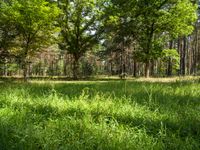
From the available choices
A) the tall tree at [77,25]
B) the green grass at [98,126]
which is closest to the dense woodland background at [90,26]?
the tall tree at [77,25]

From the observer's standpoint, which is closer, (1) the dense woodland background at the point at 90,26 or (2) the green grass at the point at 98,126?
(2) the green grass at the point at 98,126

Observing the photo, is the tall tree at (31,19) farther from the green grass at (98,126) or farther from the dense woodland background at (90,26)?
the green grass at (98,126)

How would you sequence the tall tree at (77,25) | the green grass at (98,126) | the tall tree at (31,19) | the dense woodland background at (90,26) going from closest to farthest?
the green grass at (98,126), the tall tree at (31,19), the dense woodland background at (90,26), the tall tree at (77,25)

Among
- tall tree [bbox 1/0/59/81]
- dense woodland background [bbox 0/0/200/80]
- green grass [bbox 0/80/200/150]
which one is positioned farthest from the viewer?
Result: dense woodland background [bbox 0/0/200/80]

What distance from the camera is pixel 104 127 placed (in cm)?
484

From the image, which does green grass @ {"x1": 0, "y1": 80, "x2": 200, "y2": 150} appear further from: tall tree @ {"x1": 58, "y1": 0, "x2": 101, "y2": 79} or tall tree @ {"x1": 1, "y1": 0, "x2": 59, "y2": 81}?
tall tree @ {"x1": 58, "y1": 0, "x2": 101, "y2": 79}

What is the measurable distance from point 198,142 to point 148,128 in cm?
85

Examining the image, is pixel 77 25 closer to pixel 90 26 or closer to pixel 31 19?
pixel 90 26

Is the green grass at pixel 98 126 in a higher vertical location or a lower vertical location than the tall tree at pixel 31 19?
lower

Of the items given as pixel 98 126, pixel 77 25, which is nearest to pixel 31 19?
pixel 77 25

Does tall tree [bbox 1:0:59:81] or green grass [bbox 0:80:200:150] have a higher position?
tall tree [bbox 1:0:59:81]

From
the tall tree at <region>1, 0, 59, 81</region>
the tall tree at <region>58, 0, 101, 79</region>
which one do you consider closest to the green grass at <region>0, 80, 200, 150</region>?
the tall tree at <region>1, 0, 59, 81</region>

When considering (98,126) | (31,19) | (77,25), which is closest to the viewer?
(98,126)

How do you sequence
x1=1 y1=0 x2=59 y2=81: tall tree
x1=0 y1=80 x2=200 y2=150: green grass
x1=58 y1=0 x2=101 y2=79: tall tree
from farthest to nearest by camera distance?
x1=58 y1=0 x2=101 y2=79: tall tree, x1=1 y1=0 x2=59 y2=81: tall tree, x1=0 y1=80 x2=200 y2=150: green grass
